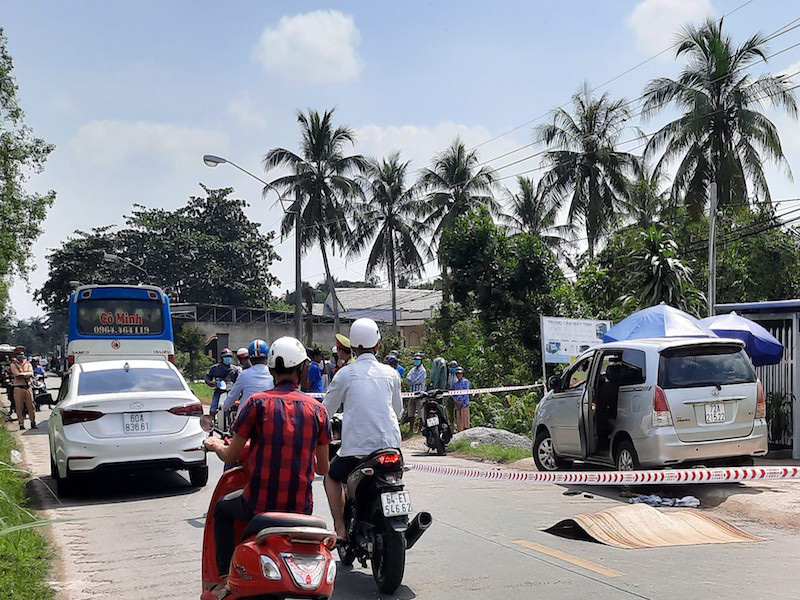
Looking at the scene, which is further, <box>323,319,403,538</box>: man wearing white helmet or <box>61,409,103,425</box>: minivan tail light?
<box>61,409,103,425</box>: minivan tail light

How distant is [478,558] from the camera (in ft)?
22.6

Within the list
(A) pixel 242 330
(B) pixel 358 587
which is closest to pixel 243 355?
(B) pixel 358 587

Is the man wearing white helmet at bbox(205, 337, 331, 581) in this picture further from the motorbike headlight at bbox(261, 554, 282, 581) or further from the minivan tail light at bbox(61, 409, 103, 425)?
the minivan tail light at bbox(61, 409, 103, 425)

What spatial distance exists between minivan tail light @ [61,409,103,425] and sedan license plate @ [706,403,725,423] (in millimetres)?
6894

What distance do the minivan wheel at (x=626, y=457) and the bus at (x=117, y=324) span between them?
13.0 metres

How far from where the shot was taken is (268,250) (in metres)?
65.5

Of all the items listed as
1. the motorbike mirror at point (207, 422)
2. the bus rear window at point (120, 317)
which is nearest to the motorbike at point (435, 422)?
the bus rear window at point (120, 317)

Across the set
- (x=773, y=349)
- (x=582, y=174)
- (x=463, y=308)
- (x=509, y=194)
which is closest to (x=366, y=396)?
(x=773, y=349)

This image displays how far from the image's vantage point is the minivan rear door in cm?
977

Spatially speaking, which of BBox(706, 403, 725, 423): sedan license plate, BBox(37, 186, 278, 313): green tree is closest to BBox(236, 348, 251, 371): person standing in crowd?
BBox(706, 403, 725, 423): sedan license plate

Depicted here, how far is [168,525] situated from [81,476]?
2.09 metres

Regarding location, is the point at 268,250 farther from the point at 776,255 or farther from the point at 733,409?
the point at 733,409

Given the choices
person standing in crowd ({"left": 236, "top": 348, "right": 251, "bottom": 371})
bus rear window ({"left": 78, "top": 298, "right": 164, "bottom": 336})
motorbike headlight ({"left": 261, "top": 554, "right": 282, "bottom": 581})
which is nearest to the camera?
motorbike headlight ({"left": 261, "top": 554, "right": 282, "bottom": 581})

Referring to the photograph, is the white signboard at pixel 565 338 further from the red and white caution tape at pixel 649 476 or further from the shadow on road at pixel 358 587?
the shadow on road at pixel 358 587
